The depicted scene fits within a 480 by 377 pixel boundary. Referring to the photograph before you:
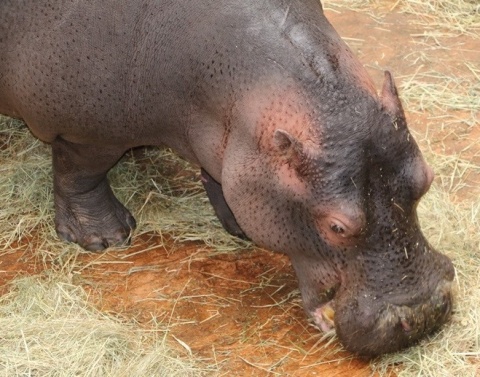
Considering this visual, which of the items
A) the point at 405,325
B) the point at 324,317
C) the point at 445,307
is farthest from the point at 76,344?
the point at 445,307

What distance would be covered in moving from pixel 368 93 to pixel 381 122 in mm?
139

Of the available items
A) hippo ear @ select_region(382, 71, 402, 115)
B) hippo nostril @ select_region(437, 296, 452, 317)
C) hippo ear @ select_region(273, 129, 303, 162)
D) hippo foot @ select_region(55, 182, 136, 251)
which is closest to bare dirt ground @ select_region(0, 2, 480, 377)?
hippo foot @ select_region(55, 182, 136, 251)

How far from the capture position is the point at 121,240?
18.7ft

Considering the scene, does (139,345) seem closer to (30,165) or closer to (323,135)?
(323,135)

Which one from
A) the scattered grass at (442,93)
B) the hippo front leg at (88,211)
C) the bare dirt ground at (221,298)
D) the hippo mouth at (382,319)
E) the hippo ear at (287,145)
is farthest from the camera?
the scattered grass at (442,93)

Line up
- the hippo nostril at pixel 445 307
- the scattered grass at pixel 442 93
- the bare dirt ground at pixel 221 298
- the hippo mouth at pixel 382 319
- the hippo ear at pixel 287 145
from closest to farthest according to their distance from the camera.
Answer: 1. the hippo ear at pixel 287 145
2. the hippo mouth at pixel 382 319
3. the hippo nostril at pixel 445 307
4. the bare dirt ground at pixel 221 298
5. the scattered grass at pixel 442 93

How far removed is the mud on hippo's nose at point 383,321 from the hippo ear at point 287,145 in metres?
0.66

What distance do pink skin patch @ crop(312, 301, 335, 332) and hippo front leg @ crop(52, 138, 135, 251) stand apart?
1.39 metres

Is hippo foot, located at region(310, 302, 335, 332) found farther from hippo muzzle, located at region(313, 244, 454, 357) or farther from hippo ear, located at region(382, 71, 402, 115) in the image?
hippo ear, located at region(382, 71, 402, 115)

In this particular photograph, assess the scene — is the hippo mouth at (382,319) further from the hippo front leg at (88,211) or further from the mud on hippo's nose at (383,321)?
the hippo front leg at (88,211)

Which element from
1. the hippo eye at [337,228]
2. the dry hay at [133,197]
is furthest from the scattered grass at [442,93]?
the hippo eye at [337,228]

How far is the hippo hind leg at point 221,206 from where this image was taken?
569cm

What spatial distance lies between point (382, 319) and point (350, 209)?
1.74ft

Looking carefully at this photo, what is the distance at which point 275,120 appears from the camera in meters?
4.31
